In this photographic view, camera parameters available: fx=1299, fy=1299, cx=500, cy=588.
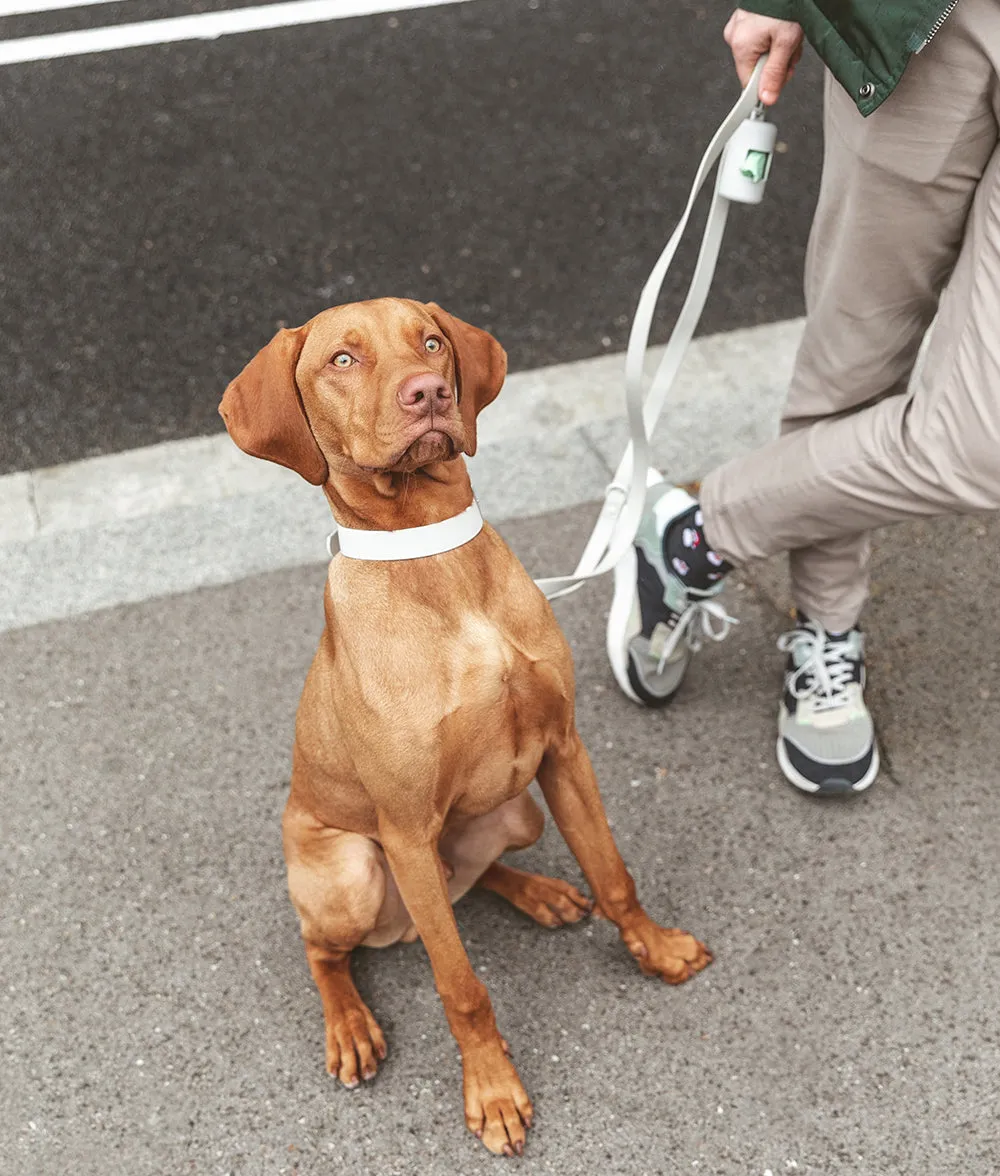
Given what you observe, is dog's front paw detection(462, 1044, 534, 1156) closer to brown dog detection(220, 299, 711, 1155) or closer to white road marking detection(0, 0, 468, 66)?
brown dog detection(220, 299, 711, 1155)

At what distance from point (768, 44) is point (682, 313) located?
22.5 inches

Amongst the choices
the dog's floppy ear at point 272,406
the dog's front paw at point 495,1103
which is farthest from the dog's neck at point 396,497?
the dog's front paw at point 495,1103

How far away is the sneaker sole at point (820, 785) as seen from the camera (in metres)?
3.04

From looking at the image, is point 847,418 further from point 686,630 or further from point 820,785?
point 820,785

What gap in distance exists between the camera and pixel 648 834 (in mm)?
3053

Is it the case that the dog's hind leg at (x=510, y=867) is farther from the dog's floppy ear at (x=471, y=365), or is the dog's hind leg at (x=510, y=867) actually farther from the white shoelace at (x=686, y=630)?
the dog's floppy ear at (x=471, y=365)

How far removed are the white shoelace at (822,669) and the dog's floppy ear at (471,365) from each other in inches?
48.9

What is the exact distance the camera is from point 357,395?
2.10 m

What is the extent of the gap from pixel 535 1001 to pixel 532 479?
171 centimetres

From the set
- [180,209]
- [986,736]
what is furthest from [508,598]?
[180,209]

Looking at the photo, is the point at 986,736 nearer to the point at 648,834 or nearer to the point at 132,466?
the point at 648,834

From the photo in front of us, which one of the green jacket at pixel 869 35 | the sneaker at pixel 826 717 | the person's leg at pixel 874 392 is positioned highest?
the green jacket at pixel 869 35

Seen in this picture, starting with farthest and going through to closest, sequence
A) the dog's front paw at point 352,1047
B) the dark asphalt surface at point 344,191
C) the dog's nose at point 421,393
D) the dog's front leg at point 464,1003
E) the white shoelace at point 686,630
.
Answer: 1. the dark asphalt surface at point 344,191
2. the white shoelace at point 686,630
3. the dog's front paw at point 352,1047
4. the dog's front leg at point 464,1003
5. the dog's nose at point 421,393

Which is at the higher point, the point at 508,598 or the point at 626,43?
the point at 508,598
